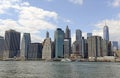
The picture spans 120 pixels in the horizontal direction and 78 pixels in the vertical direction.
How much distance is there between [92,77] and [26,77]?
23.2 m

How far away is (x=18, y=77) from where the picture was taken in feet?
293

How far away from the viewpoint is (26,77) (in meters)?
89.2

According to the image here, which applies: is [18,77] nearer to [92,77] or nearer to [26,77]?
[26,77]

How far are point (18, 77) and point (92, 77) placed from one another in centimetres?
2588

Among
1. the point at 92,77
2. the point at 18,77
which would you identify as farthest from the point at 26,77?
the point at 92,77

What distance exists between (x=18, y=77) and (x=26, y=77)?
2727 mm

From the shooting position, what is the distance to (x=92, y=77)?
307 ft
